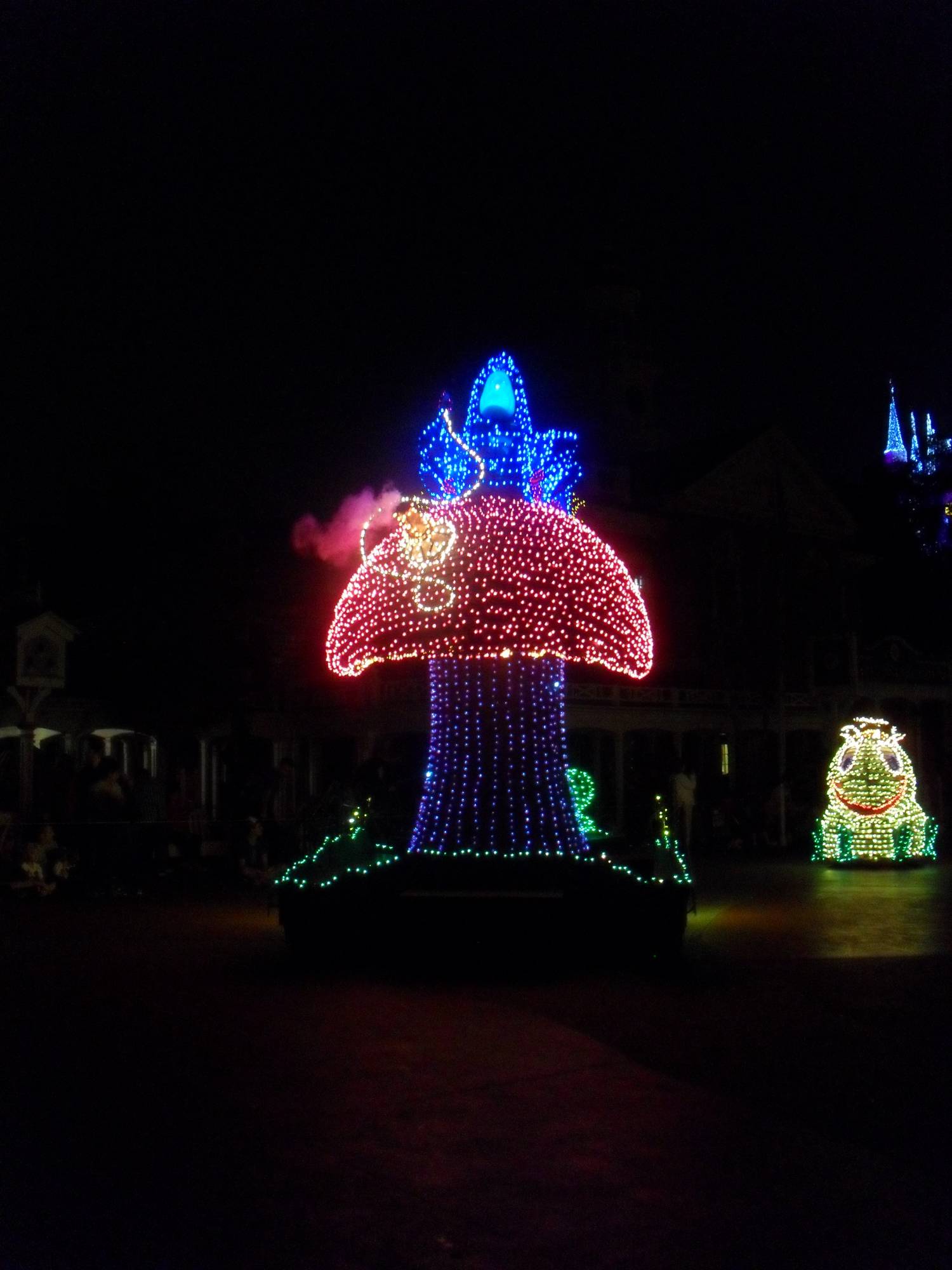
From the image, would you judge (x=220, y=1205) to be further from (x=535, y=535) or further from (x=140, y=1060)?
(x=535, y=535)

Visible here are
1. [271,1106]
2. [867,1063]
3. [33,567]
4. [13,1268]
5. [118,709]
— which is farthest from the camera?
[33,567]

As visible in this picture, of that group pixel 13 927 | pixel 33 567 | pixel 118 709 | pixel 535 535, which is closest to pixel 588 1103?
pixel 535 535

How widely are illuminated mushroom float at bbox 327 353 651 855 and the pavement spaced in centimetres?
230

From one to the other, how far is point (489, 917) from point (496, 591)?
103 inches

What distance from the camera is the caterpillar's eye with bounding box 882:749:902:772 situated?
2423 centimetres

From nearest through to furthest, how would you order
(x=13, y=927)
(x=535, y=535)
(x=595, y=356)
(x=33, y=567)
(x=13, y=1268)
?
1. (x=13, y=1268)
2. (x=535, y=535)
3. (x=13, y=927)
4. (x=33, y=567)
5. (x=595, y=356)

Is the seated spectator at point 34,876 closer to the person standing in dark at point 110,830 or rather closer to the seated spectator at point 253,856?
the person standing in dark at point 110,830

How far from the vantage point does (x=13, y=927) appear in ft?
49.3

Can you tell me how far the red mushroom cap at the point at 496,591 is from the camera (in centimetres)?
1312

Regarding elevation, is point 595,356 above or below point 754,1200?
above

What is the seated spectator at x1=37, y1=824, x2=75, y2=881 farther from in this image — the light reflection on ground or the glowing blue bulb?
the glowing blue bulb

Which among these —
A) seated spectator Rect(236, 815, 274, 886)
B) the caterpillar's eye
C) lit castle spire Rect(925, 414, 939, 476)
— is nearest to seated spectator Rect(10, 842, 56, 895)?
seated spectator Rect(236, 815, 274, 886)

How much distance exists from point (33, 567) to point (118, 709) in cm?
613

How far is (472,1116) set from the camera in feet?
23.1
